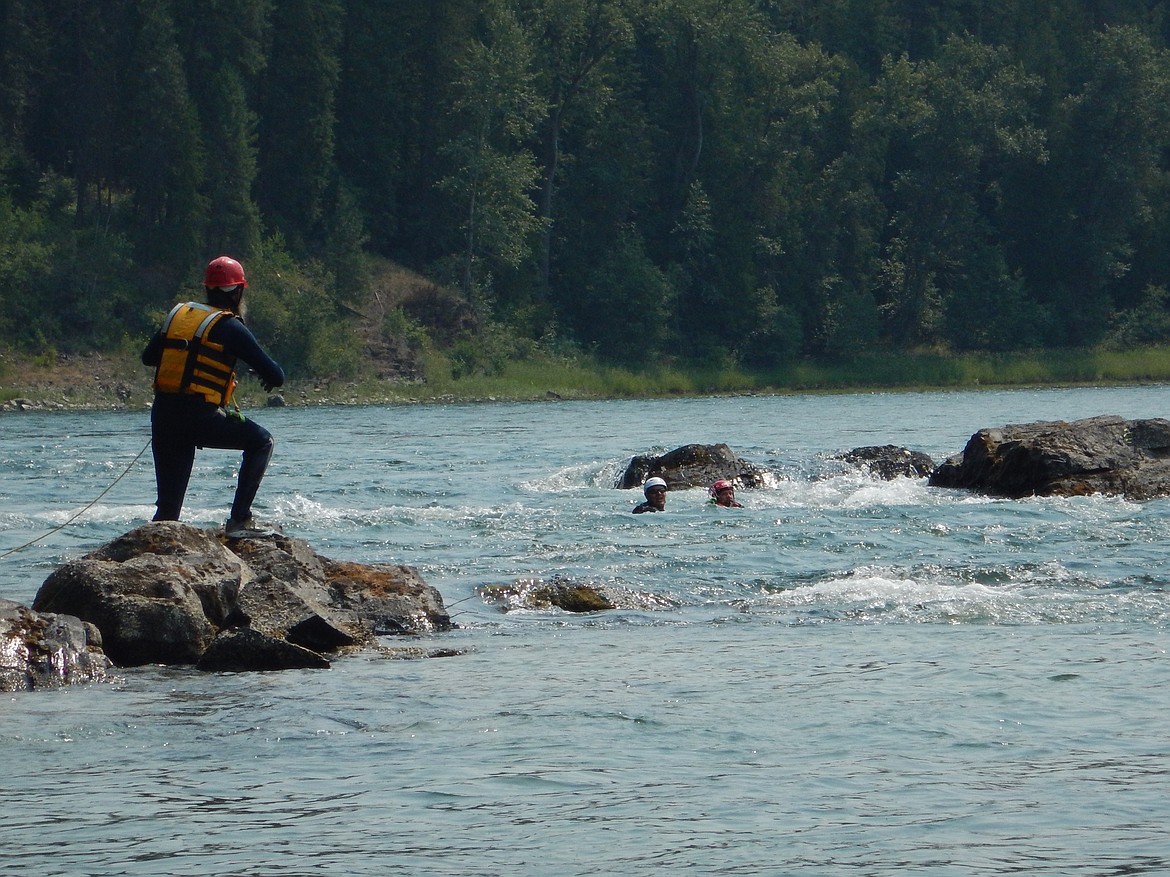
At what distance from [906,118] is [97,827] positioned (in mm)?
71639

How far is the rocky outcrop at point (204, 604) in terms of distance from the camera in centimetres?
1012

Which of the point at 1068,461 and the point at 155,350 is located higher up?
the point at 155,350

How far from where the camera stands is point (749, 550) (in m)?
15.9

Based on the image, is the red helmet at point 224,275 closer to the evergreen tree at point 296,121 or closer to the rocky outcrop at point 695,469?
the rocky outcrop at point 695,469

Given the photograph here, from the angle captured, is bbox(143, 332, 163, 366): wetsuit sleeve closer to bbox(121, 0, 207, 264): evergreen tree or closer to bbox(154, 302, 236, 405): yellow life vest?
bbox(154, 302, 236, 405): yellow life vest

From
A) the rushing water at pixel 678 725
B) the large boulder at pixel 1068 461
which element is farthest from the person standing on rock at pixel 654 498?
the large boulder at pixel 1068 461

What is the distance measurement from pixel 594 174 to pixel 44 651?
213 feet

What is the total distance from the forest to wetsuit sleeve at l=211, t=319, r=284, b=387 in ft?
151

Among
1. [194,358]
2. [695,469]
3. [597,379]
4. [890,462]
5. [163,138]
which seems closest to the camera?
[194,358]

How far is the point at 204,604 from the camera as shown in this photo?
1061cm

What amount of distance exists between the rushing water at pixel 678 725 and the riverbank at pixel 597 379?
3547cm

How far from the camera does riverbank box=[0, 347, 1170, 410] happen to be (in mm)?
51750

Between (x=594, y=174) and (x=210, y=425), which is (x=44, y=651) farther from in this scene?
(x=594, y=174)

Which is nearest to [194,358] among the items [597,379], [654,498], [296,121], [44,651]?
[44,651]
